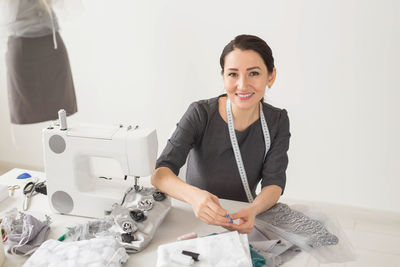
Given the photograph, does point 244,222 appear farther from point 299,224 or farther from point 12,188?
point 12,188

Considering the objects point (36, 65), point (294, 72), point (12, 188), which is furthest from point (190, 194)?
point (294, 72)

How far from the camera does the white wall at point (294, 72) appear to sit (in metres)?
2.86

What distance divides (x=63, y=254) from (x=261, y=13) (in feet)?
7.09

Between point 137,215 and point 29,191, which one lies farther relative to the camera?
point 29,191

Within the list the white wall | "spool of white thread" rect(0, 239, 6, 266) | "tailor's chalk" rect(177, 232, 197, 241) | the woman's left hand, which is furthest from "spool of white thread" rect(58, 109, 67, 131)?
the white wall

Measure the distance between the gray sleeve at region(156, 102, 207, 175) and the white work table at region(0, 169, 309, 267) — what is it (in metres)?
0.17

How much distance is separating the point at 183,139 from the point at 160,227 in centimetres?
44

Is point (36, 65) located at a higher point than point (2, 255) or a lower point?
higher

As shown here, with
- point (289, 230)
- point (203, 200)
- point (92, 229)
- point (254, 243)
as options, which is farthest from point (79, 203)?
point (289, 230)

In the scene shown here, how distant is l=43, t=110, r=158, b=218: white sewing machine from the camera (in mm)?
1607

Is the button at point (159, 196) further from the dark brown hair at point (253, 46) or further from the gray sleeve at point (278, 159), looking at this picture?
the dark brown hair at point (253, 46)

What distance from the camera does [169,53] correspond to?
3246 millimetres

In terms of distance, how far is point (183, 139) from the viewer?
6.21 feet

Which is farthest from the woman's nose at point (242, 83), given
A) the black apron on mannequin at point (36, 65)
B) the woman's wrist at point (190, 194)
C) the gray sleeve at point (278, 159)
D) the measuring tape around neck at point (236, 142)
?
the black apron on mannequin at point (36, 65)
